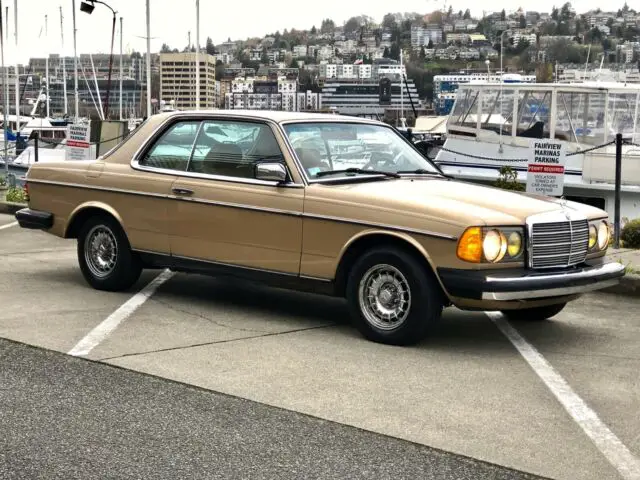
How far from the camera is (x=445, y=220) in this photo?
22.5 feet

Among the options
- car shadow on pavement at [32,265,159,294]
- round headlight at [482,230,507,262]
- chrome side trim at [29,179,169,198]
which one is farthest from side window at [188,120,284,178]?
round headlight at [482,230,507,262]

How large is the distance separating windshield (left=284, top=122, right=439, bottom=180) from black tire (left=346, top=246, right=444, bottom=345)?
919 mm

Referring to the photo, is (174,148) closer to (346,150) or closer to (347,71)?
(346,150)

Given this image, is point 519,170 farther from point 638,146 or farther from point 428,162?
point 428,162

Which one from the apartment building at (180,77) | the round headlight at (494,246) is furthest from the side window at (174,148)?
the apartment building at (180,77)

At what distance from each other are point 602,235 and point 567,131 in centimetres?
1361

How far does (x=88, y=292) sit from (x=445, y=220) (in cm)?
362

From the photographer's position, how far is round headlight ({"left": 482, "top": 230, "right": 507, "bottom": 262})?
6.77 m

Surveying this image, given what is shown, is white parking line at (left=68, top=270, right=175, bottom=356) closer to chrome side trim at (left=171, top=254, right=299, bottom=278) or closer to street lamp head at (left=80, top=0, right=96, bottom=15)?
chrome side trim at (left=171, top=254, right=299, bottom=278)

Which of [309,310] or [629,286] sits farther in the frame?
[629,286]

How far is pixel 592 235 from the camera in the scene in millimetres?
7531

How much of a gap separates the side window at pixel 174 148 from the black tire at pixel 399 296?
6.56 feet

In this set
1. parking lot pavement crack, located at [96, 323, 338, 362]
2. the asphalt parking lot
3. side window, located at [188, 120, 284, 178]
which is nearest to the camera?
the asphalt parking lot

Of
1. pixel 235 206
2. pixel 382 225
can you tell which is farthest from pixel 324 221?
pixel 235 206
